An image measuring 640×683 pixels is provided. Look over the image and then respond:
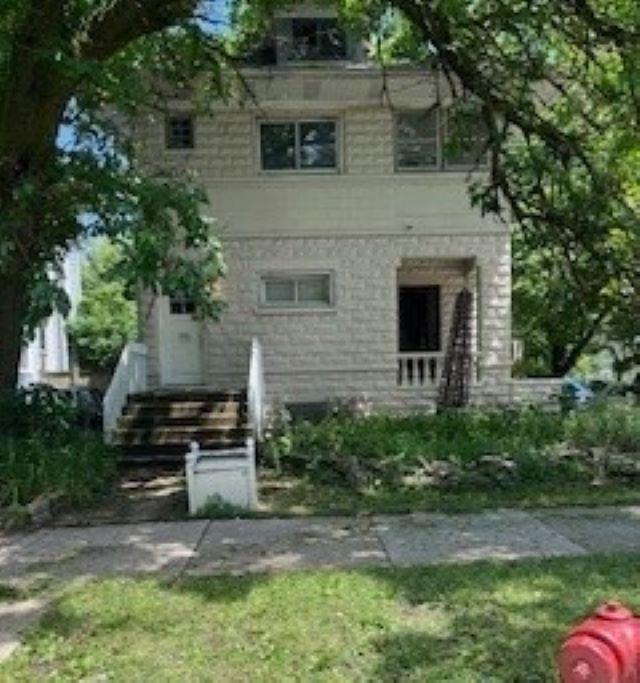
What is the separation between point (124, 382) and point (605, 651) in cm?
1428

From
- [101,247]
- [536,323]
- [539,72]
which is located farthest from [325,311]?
[101,247]

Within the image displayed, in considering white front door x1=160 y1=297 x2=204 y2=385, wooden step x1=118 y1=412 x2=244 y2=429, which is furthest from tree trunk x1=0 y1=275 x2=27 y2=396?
white front door x1=160 y1=297 x2=204 y2=385

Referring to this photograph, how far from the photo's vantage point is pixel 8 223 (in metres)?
11.9

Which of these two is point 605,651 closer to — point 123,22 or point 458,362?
point 123,22

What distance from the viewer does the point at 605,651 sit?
336cm

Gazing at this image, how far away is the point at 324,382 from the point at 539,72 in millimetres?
8296

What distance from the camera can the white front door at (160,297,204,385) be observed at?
63.4ft

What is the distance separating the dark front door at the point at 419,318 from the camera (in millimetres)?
21703

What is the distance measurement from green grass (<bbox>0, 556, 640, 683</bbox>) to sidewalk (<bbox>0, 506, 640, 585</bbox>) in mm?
584

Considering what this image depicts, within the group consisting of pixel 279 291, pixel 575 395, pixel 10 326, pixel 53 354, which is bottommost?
pixel 575 395

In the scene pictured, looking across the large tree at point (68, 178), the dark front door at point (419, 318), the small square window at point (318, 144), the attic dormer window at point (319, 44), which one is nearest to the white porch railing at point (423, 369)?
the dark front door at point (419, 318)

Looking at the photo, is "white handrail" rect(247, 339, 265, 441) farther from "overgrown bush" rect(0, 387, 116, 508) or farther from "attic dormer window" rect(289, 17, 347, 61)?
"attic dormer window" rect(289, 17, 347, 61)

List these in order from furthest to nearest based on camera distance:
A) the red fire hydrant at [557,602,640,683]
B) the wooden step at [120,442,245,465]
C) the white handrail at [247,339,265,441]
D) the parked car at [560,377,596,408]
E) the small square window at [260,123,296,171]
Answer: the small square window at [260,123,296,171]
the parked car at [560,377,596,408]
the white handrail at [247,339,265,441]
the wooden step at [120,442,245,465]
the red fire hydrant at [557,602,640,683]

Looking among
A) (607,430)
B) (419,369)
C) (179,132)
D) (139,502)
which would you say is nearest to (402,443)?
(607,430)
